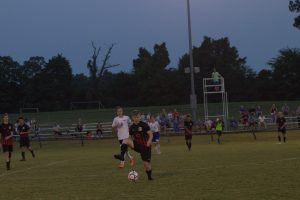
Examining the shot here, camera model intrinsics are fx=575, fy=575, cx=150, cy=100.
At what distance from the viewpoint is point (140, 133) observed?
1546 centimetres

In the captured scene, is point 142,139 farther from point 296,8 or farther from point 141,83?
point 141,83

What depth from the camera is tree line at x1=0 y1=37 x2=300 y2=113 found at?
9081 centimetres

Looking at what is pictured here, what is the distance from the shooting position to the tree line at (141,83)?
90812 millimetres

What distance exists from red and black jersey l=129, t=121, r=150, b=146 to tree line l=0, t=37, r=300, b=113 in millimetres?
70914

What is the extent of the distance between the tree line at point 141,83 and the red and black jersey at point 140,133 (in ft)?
233

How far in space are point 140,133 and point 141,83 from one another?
269 ft

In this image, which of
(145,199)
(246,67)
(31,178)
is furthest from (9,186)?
(246,67)

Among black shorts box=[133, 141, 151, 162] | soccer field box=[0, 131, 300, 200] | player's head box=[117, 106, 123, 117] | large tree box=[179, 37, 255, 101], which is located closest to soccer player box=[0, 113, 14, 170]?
soccer field box=[0, 131, 300, 200]

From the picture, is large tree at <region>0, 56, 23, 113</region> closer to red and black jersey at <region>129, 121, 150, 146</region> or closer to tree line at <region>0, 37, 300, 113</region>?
tree line at <region>0, 37, 300, 113</region>

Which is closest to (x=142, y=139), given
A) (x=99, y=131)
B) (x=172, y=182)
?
(x=172, y=182)

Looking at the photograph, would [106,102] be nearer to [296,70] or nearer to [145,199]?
[296,70]

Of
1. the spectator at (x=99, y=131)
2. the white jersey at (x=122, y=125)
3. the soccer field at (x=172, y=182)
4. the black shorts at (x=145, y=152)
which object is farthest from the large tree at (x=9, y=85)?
the black shorts at (x=145, y=152)

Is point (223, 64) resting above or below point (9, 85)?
above

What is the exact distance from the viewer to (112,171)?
18.7 meters
